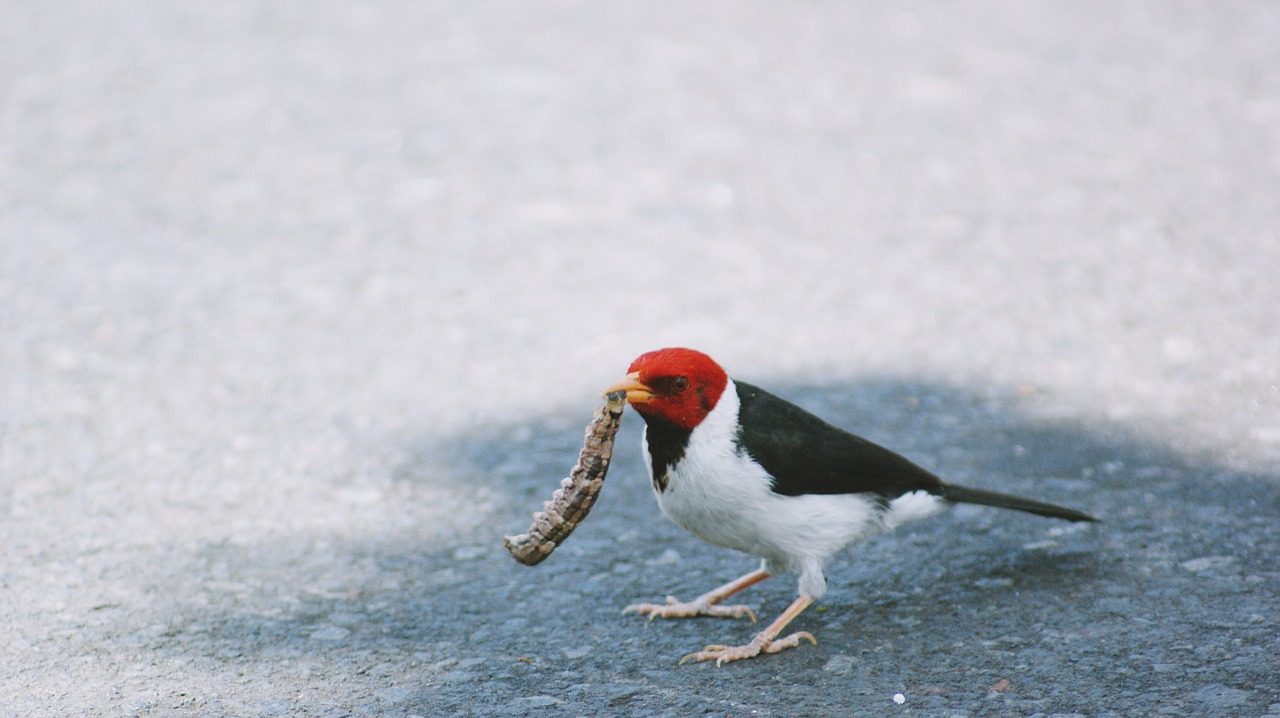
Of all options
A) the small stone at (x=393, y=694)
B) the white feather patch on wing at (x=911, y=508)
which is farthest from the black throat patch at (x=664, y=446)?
the small stone at (x=393, y=694)

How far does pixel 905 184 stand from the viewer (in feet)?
26.3

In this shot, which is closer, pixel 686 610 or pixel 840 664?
pixel 840 664

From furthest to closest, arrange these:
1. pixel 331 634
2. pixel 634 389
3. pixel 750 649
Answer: pixel 331 634, pixel 750 649, pixel 634 389

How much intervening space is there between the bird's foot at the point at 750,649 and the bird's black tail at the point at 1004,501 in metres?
0.72

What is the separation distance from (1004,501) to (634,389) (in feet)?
4.44

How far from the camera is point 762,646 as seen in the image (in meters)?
4.03

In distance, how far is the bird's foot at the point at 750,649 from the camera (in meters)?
4.00

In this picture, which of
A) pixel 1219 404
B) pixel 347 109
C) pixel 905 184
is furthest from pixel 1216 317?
pixel 347 109

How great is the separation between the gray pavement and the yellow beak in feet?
2.56

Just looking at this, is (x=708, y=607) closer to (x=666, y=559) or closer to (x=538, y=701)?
(x=666, y=559)

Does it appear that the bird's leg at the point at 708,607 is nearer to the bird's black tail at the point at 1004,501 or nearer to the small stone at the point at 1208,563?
the bird's black tail at the point at 1004,501

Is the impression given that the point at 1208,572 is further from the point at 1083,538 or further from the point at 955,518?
the point at 955,518

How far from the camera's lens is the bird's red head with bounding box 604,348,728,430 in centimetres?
392

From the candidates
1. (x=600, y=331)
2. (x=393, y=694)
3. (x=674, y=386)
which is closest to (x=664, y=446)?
(x=674, y=386)
